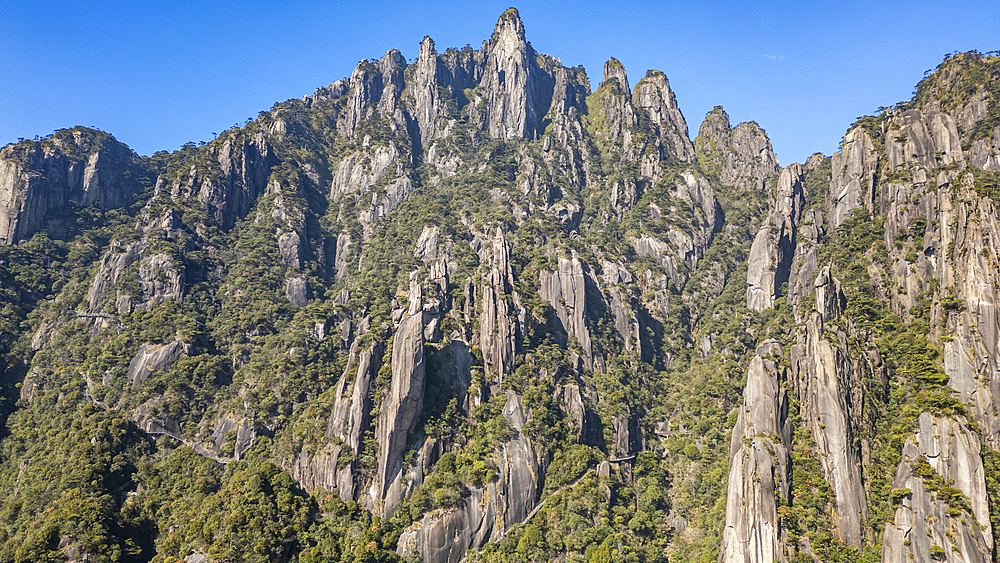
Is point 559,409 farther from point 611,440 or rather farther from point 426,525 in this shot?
point 426,525

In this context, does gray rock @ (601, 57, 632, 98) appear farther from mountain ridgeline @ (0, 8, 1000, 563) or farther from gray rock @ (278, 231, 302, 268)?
gray rock @ (278, 231, 302, 268)

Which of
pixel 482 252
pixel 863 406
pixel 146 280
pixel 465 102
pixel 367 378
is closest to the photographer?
pixel 863 406

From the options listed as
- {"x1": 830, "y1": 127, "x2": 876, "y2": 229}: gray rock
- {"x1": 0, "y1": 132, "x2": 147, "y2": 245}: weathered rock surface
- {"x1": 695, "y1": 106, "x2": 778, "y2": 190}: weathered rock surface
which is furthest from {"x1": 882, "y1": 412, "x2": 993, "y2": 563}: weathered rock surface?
{"x1": 0, "y1": 132, "x2": 147, "y2": 245}: weathered rock surface

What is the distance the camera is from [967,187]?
248ft

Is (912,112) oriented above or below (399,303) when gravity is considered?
above

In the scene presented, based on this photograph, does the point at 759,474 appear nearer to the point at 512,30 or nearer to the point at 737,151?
the point at 737,151

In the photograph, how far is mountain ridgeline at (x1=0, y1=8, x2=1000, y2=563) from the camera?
69375mm

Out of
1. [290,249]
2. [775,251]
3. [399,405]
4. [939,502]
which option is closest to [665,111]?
[775,251]

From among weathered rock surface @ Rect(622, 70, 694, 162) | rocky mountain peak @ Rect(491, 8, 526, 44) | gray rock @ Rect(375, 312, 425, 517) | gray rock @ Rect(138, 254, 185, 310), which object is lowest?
gray rock @ Rect(375, 312, 425, 517)

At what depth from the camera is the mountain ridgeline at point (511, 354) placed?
6938 centimetres

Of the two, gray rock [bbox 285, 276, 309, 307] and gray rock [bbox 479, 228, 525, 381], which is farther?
gray rock [bbox 285, 276, 309, 307]

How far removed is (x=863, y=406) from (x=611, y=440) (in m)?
38.4

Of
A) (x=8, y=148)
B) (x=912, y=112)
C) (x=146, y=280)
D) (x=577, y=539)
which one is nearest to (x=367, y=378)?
(x=577, y=539)

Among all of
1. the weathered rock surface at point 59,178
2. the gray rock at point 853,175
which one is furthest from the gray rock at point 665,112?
the weathered rock surface at point 59,178
